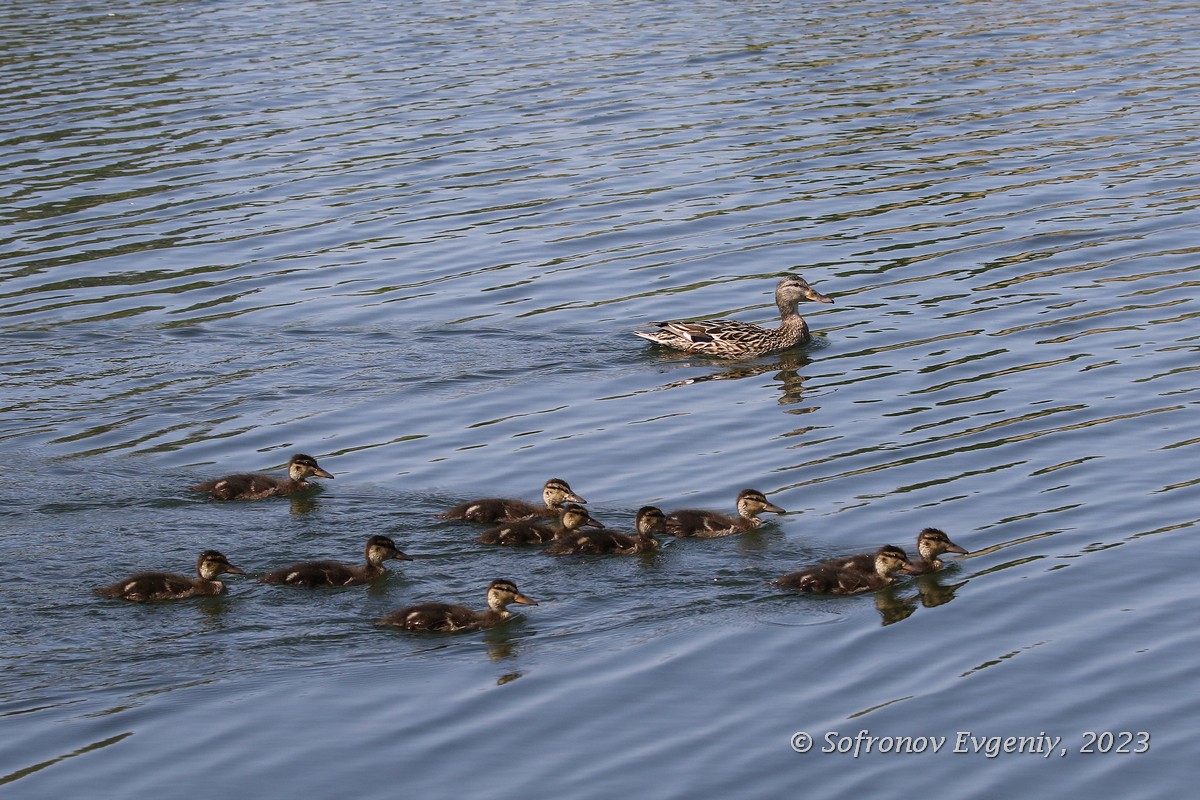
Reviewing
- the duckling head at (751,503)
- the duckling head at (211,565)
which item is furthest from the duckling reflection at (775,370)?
the duckling head at (211,565)

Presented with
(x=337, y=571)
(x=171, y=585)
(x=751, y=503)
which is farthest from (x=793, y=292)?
(x=171, y=585)

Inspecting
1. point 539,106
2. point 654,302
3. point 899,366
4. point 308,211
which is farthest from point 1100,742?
point 539,106

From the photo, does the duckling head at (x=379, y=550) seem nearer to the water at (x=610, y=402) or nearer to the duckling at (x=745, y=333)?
the water at (x=610, y=402)

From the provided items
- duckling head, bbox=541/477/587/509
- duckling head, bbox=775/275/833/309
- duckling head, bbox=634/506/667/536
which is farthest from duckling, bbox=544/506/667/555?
duckling head, bbox=775/275/833/309

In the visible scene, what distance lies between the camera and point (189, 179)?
20.9 meters

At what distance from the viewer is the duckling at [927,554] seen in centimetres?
980

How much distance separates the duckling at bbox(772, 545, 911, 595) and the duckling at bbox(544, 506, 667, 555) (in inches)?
36.1

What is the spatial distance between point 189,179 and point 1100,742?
15048mm

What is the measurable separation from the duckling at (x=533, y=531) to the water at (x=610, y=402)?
0.58 ft

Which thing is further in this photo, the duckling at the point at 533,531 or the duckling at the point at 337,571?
the duckling at the point at 533,531

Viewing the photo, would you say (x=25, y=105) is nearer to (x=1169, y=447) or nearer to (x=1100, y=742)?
(x=1169, y=447)

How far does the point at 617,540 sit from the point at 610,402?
10.8ft

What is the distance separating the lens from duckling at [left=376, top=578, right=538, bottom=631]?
9453 mm

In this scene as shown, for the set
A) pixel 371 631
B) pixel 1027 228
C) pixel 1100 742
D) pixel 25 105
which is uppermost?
pixel 25 105
